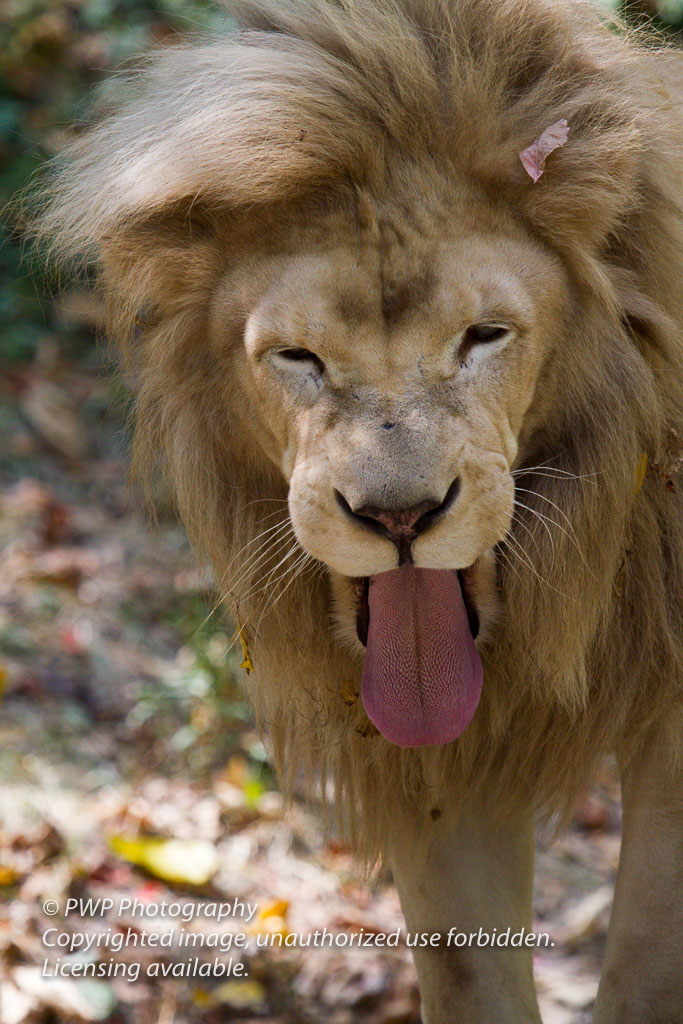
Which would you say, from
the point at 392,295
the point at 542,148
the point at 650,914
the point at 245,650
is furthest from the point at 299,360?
the point at 650,914

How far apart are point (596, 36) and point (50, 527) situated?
326 cm

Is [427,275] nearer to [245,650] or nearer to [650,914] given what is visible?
[245,650]

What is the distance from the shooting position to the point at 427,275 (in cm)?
207

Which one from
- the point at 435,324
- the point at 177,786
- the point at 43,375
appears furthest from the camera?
the point at 43,375

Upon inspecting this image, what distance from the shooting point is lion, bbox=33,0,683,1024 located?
6.78 feet

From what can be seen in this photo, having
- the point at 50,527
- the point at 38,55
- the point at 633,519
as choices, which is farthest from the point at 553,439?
the point at 38,55

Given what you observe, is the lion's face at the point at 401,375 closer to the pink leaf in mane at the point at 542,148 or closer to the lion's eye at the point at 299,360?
the lion's eye at the point at 299,360

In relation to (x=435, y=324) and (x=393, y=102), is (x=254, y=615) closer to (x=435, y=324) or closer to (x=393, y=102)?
(x=435, y=324)

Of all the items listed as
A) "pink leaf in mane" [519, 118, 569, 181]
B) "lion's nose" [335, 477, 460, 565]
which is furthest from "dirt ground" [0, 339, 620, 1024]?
"pink leaf in mane" [519, 118, 569, 181]

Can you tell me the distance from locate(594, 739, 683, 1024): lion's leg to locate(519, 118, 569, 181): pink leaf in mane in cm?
110

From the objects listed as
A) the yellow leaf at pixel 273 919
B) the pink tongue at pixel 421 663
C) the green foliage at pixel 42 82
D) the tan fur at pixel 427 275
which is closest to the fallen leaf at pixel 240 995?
the yellow leaf at pixel 273 919

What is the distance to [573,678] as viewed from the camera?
2.34 m

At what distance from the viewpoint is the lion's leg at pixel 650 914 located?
229 centimetres

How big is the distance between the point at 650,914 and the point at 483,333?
113cm
